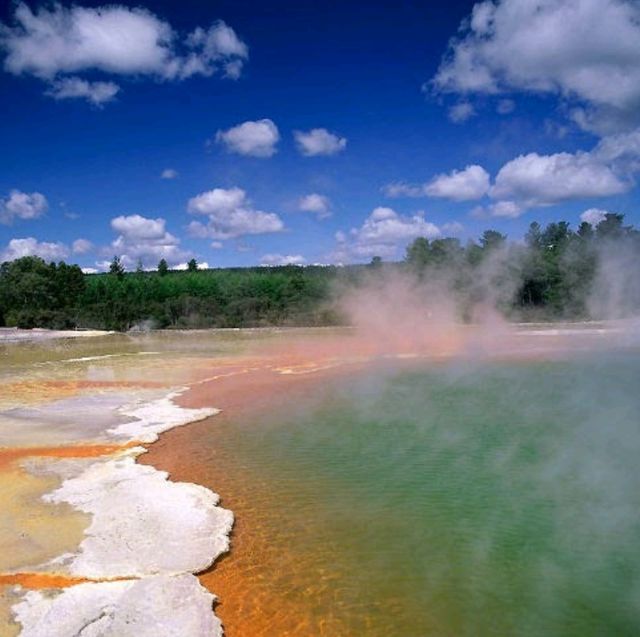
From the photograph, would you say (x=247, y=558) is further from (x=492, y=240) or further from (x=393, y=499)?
(x=492, y=240)

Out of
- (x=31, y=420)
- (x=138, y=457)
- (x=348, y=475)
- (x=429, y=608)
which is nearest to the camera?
(x=429, y=608)

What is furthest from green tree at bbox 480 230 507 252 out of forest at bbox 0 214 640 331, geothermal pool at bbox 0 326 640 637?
geothermal pool at bbox 0 326 640 637

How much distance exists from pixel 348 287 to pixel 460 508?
32.2 metres

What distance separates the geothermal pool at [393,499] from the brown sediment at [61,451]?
5cm

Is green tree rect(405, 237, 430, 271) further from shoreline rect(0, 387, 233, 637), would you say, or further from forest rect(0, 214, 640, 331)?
shoreline rect(0, 387, 233, 637)

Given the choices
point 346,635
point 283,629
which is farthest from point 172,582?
point 346,635

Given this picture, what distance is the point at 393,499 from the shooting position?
20.6 ft

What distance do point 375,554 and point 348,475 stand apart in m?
1.97

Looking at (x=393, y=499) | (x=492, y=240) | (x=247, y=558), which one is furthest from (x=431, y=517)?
(x=492, y=240)

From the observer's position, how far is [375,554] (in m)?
5.04

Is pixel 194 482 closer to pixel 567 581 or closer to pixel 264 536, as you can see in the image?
pixel 264 536

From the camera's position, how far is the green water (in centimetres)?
424

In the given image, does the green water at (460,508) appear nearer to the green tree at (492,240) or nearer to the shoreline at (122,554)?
the shoreline at (122,554)

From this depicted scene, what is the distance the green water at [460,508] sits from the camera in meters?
4.24
